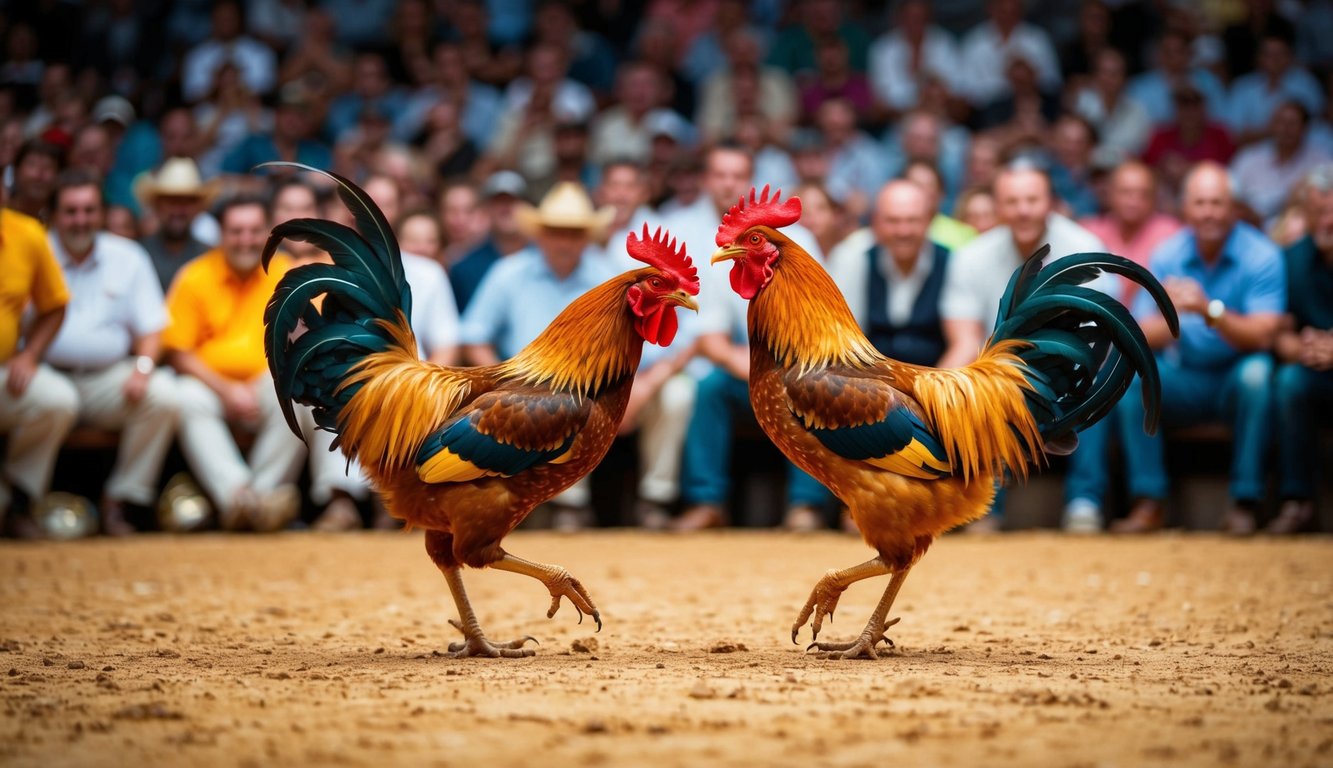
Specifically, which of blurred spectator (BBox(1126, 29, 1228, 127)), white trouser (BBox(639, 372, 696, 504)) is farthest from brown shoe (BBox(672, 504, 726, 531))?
blurred spectator (BBox(1126, 29, 1228, 127))

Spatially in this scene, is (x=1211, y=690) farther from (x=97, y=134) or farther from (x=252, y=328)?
(x=97, y=134)

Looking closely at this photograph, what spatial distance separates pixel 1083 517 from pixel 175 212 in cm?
646

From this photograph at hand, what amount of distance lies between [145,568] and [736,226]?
13.4 feet

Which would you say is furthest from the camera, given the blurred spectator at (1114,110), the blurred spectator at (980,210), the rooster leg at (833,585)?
the blurred spectator at (1114,110)

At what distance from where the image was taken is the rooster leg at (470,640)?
5.04 meters

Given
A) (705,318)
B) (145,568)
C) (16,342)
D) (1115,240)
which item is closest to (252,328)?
(16,342)

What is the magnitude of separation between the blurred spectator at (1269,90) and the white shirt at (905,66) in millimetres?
2401

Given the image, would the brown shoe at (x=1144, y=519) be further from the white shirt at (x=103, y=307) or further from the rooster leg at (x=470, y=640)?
the white shirt at (x=103, y=307)

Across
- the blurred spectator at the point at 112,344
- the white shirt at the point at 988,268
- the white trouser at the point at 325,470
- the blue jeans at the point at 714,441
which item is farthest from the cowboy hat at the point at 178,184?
the white shirt at the point at 988,268

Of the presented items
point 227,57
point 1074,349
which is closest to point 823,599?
point 1074,349

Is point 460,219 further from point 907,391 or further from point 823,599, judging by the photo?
point 823,599

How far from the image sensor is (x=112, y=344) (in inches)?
366

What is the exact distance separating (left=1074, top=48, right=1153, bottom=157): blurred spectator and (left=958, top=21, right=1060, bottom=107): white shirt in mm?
457

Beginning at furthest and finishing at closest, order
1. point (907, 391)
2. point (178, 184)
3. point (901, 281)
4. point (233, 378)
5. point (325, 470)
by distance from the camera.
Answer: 1. point (178, 184)
2. point (233, 378)
3. point (325, 470)
4. point (901, 281)
5. point (907, 391)
